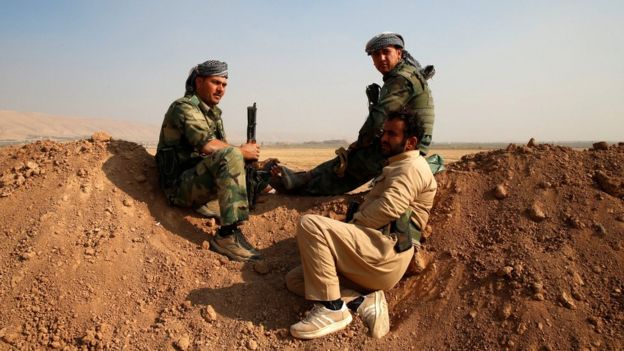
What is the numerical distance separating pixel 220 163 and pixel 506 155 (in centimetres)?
311

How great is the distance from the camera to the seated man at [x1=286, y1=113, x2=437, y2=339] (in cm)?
320

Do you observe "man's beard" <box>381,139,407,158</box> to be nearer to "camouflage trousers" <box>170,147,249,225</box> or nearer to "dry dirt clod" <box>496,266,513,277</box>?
"dry dirt clod" <box>496,266,513,277</box>

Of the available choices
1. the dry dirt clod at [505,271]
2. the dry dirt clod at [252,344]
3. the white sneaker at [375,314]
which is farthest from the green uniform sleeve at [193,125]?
the dry dirt clod at [505,271]

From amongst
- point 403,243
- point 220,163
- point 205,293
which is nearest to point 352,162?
point 220,163

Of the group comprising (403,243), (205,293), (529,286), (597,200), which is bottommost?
(205,293)

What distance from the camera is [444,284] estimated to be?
3.77 metres

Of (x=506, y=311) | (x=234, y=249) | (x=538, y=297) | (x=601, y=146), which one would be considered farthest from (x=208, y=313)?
(x=601, y=146)

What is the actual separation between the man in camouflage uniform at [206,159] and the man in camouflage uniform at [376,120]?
943 millimetres

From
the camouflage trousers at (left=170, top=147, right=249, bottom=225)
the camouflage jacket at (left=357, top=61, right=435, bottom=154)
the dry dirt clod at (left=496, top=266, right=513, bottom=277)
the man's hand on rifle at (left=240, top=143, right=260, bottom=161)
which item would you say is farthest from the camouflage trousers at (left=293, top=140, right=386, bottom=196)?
the dry dirt clod at (left=496, top=266, right=513, bottom=277)

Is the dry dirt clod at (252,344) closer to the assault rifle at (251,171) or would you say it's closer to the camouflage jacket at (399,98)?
the assault rifle at (251,171)

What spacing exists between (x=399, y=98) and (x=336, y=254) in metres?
2.10

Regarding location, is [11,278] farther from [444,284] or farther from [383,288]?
[444,284]

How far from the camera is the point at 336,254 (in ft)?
10.7

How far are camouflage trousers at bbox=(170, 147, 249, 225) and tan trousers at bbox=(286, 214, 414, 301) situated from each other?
41.4 inches
